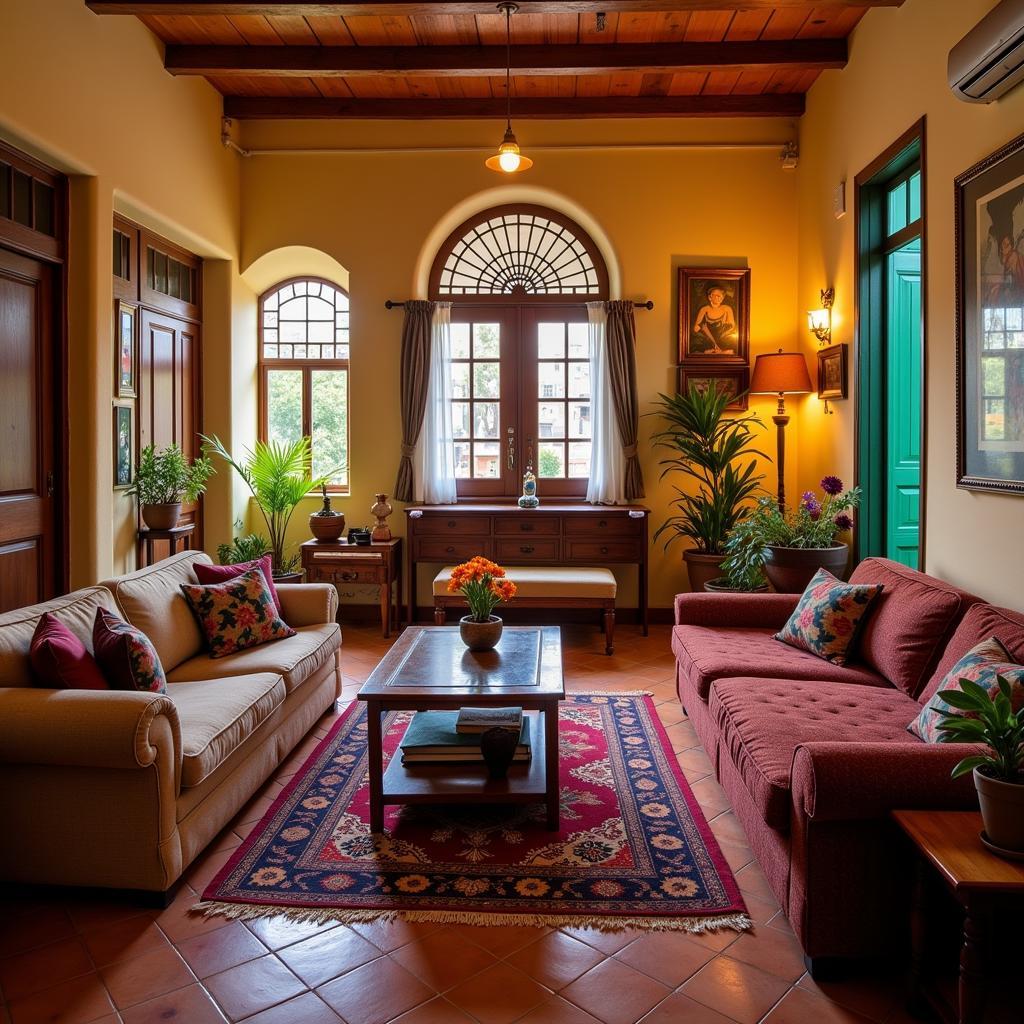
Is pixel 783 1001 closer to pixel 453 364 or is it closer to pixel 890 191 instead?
pixel 890 191

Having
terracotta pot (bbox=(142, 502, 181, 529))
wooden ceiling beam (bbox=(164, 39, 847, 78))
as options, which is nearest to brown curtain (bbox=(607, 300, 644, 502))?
wooden ceiling beam (bbox=(164, 39, 847, 78))

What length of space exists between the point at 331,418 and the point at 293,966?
16.7ft

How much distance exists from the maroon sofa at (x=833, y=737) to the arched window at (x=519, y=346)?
100 inches

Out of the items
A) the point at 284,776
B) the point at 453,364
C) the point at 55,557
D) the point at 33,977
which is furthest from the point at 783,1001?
the point at 453,364

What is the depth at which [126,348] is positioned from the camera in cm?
493

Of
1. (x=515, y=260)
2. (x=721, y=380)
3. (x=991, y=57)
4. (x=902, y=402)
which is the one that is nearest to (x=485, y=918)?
(x=991, y=57)

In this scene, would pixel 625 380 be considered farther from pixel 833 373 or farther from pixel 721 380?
pixel 833 373

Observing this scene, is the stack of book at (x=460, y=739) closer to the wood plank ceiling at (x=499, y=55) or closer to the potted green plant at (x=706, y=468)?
the potted green plant at (x=706, y=468)

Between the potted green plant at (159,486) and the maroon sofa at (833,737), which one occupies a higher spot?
the potted green plant at (159,486)

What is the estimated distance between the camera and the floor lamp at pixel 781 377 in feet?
18.1

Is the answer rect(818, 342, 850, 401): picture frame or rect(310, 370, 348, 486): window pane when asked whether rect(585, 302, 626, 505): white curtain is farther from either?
rect(310, 370, 348, 486): window pane

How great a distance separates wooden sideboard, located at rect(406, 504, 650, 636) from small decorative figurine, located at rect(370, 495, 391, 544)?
0.55 ft

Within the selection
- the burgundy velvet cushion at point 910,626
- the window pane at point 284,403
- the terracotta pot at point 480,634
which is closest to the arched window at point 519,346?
the window pane at point 284,403

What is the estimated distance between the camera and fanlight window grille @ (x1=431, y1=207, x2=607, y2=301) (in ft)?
21.2
